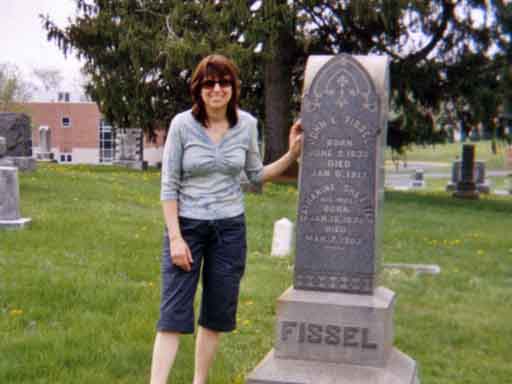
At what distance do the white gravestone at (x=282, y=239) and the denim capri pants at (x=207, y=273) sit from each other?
18.8 feet

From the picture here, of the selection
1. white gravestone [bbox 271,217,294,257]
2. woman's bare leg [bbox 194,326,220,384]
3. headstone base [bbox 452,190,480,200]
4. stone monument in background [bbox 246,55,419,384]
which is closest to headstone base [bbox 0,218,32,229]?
white gravestone [bbox 271,217,294,257]

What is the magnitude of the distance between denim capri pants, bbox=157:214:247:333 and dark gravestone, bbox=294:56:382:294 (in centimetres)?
73

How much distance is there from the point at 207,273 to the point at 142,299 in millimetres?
2730

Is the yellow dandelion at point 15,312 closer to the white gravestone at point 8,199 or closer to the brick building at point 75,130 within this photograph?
the white gravestone at point 8,199

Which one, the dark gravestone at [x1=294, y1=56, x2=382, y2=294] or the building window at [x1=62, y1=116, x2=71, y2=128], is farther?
the building window at [x1=62, y1=116, x2=71, y2=128]

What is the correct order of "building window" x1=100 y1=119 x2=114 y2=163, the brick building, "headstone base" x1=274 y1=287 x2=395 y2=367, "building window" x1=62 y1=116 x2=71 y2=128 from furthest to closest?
1. "building window" x1=100 y1=119 x2=114 y2=163
2. "building window" x1=62 y1=116 x2=71 y2=128
3. the brick building
4. "headstone base" x1=274 y1=287 x2=395 y2=367

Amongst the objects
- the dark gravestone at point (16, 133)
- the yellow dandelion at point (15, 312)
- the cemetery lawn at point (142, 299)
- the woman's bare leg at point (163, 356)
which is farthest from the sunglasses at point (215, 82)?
the dark gravestone at point (16, 133)

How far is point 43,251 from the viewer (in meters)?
8.94

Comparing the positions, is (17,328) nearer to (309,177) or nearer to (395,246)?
(309,177)

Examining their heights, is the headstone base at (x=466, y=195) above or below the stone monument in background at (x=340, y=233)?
below

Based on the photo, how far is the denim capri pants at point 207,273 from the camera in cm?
440

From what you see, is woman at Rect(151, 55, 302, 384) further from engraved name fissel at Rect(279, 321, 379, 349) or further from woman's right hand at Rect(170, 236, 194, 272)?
engraved name fissel at Rect(279, 321, 379, 349)

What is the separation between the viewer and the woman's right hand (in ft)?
14.1

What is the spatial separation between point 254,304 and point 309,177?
2.68 metres
